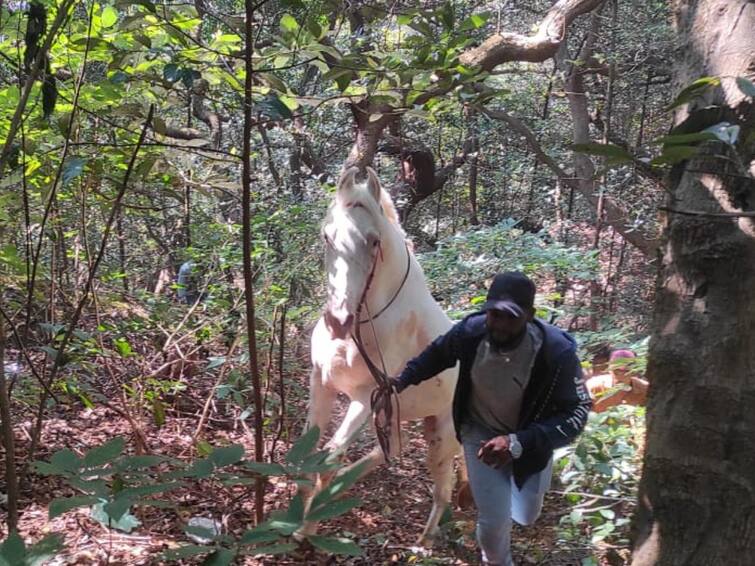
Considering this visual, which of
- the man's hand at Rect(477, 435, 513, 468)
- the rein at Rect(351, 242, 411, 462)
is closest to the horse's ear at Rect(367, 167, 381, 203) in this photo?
the rein at Rect(351, 242, 411, 462)

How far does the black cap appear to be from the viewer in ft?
9.35

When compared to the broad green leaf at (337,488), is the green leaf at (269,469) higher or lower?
lower

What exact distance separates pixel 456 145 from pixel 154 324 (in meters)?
9.46

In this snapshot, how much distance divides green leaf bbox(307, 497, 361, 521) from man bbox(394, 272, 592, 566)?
1.61 meters

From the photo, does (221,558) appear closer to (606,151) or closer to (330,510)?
(330,510)

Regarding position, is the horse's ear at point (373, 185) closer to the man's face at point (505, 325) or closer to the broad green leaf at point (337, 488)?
the man's face at point (505, 325)

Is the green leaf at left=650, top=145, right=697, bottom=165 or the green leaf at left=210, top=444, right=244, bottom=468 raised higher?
the green leaf at left=650, top=145, right=697, bottom=165

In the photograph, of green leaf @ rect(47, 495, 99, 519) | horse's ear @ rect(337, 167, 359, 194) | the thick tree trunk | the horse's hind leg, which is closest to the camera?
green leaf @ rect(47, 495, 99, 519)

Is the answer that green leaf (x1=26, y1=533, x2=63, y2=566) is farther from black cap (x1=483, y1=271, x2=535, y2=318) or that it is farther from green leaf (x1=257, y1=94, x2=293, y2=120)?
black cap (x1=483, y1=271, x2=535, y2=318)

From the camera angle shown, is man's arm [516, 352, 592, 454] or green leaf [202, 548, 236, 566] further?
man's arm [516, 352, 592, 454]

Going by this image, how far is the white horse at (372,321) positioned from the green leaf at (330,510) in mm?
2244

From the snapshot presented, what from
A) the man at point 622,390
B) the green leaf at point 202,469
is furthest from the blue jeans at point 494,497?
the man at point 622,390

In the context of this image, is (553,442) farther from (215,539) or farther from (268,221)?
(268,221)

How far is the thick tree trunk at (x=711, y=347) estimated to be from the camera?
1664mm
